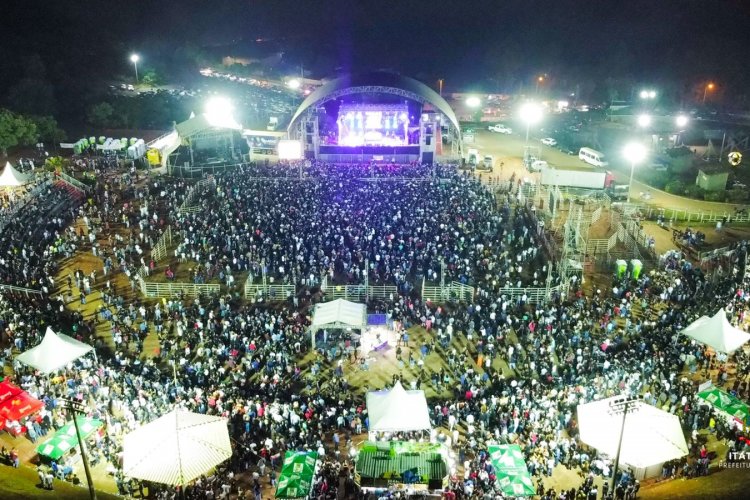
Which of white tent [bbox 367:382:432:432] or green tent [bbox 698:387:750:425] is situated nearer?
white tent [bbox 367:382:432:432]

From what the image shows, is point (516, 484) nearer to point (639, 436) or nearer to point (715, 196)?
point (639, 436)

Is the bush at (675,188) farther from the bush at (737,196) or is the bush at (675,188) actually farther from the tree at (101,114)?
the tree at (101,114)

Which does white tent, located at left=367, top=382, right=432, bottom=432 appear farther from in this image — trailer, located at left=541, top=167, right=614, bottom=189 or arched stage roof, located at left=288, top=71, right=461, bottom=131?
arched stage roof, located at left=288, top=71, right=461, bottom=131

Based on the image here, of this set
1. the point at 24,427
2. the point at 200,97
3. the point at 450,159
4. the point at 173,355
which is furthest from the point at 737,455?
the point at 200,97

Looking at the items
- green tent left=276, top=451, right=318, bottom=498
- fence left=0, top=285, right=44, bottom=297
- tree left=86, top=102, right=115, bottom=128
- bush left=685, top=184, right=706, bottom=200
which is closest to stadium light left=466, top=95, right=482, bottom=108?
bush left=685, top=184, right=706, bottom=200

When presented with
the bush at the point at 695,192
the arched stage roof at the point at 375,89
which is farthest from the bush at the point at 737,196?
the arched stage roof at the point at 375,89

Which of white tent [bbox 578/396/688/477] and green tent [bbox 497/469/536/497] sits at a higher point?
white tent [bbox 578/396/688/477]

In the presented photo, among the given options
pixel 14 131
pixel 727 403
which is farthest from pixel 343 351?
pixel 14 131

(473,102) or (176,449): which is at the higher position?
(473,102)
